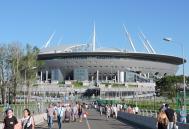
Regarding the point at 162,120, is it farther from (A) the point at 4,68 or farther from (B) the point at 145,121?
(A) the point at 4,68

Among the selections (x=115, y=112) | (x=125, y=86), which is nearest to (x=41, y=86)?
(x=125, y=86)

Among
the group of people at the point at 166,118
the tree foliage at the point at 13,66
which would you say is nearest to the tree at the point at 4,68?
the tree foliage at the point at 13,66

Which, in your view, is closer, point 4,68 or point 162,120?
point 162,120

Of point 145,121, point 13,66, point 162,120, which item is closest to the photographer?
point 162,120

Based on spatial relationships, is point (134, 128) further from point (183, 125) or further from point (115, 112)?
point (115, 112)

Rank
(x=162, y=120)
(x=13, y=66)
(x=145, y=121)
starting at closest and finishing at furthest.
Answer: (x=162, y=120) → (x=145, y=121) → (x=13, y=66)

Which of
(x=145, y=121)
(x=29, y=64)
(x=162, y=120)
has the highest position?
(x=29, y=64)

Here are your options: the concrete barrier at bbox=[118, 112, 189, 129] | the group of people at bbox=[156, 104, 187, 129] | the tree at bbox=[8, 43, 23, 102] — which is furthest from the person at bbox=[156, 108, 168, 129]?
the tree at bbox=[8, 43, 23, 102]

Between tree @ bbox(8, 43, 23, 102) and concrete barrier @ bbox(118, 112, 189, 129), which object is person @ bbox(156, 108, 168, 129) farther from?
tree @ bbox(8, 43, 23, 102)

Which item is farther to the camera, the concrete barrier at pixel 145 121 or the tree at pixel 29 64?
the tree at pixel 29 64

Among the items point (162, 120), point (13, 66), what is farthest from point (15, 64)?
point (162, 120)

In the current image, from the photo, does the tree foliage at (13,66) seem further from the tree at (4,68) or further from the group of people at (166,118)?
the group of people at (166,118)

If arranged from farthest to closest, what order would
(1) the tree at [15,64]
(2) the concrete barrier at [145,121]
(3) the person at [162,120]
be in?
(1) the tree at [15,64]
(2) the concrete barrier at [145,121]
(3) the person at [162,120]

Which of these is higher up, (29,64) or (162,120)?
(29,64)
